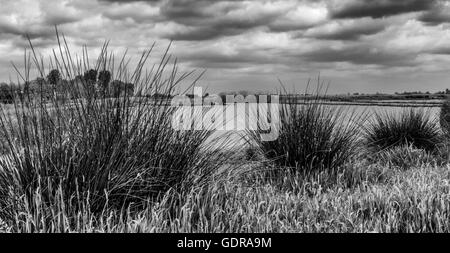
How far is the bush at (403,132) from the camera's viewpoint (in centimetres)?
932

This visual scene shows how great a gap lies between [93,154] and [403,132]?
22.6 ft

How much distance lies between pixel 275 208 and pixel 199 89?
1659 millimetres

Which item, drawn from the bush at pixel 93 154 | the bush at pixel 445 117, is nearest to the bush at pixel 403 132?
the bush at pixel 445 117

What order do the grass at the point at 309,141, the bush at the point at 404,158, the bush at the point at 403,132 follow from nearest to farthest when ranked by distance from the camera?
1. the grass at the point at 309,141
2. the bush at the point at 404,158
3. the bush at the point at 403,132

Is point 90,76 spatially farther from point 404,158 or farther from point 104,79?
point 404,158

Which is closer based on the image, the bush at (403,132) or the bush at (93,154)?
the bush at (93,154)

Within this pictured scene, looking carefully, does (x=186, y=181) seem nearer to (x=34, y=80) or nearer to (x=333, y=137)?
(x=34, y=80)

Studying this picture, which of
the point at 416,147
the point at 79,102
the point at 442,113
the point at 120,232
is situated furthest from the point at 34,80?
the point at 442,113

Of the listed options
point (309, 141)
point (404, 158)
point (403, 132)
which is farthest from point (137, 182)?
point (403, 132)

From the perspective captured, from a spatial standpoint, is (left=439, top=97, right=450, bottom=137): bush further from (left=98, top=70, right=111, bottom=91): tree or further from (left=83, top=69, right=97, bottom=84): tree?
(left=83, top=69, right=97, bottom=84): tree

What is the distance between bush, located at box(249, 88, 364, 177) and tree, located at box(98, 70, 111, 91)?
251 centimetres

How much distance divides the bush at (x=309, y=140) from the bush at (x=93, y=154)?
1.74 meters

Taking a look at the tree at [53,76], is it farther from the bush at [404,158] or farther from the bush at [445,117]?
the bush at [445,117]

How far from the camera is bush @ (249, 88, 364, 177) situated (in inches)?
255
